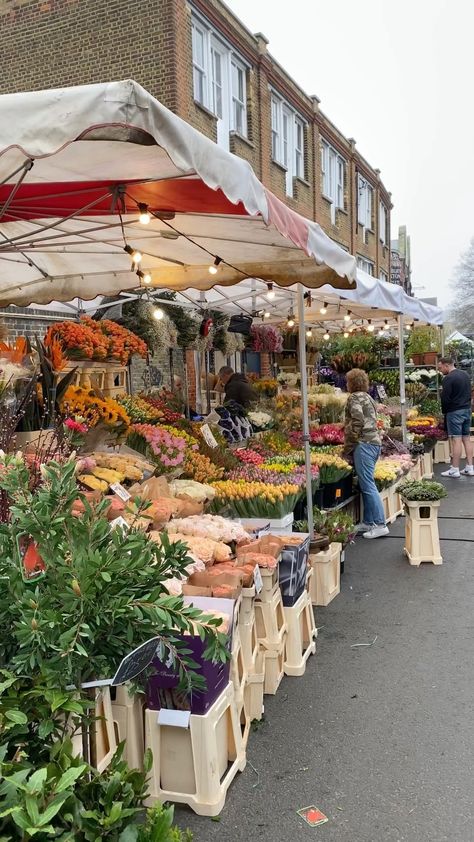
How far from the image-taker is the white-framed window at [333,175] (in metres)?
19.6

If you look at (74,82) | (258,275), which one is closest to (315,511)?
(258,275)

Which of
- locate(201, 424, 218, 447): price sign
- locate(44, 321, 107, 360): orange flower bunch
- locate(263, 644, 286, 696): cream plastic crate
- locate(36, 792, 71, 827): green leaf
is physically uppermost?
locate(44, 321, 107, 360): orange flower bunch

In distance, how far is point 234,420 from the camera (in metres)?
7.85

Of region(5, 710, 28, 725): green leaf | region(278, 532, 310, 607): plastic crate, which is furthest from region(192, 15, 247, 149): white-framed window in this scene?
region(5, 710, 28, 725): green leaf

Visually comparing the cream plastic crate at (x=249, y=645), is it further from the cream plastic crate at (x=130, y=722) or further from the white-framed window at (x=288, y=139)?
the white-framed window at (x=288, y=139)

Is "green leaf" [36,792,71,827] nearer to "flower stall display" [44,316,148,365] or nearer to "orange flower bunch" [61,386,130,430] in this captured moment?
"orange flower bunch" [61,386,130,430]

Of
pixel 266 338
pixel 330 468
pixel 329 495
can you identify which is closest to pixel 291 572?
pixel 330 468

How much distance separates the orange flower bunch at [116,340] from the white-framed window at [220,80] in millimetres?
8714

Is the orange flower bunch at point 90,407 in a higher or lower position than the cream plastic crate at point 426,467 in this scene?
higher

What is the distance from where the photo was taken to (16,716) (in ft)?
5.18

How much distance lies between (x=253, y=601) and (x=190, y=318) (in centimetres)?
551

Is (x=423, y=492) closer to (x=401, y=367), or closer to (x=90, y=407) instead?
(x=90, y=407)

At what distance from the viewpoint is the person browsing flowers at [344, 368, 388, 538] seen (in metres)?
6.96

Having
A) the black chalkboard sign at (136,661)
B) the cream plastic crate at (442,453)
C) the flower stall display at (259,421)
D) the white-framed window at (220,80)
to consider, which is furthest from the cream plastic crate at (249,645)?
the white-framed window at (220,80)
